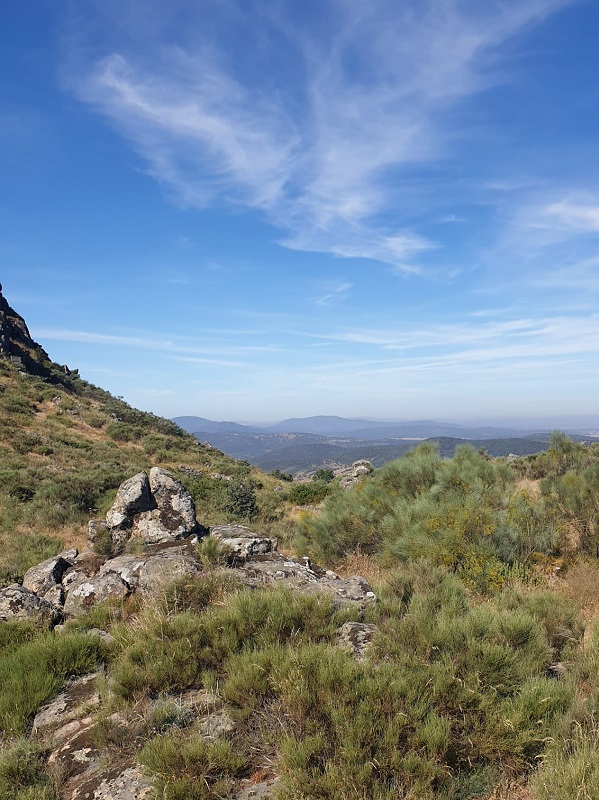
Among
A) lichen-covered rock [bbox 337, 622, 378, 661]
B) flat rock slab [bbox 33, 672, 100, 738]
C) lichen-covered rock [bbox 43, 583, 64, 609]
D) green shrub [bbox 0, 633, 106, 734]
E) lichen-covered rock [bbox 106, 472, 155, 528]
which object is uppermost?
lichen-covered rock [bbox 106, 472, 155, 528]

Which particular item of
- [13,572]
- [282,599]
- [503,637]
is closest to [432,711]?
[503,637]

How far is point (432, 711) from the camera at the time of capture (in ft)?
10.7

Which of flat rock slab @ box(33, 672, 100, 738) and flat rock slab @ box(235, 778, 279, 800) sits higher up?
flat rock slab @ box(235, 778, 279, 800)

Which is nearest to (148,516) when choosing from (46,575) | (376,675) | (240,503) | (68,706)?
(46,575)

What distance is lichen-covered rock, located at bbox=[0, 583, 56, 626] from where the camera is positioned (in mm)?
6070

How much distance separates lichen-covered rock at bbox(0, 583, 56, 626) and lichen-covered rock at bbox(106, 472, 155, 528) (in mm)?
3471

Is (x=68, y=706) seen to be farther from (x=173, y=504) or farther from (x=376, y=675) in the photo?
(x=173, y=504)

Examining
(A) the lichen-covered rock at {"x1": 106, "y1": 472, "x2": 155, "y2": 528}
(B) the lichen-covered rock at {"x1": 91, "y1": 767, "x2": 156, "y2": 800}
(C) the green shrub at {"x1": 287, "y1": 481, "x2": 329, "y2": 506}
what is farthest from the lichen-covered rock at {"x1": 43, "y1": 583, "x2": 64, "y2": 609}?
(C) the green shrub at {"x1": 287, "y1": 481, "x2": 329, "y2": 506}

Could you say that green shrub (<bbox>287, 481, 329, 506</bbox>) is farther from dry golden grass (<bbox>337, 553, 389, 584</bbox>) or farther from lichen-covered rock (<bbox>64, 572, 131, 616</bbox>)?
lichen-covered rock (<bbox>64, 572, 131, 616</bbox>)

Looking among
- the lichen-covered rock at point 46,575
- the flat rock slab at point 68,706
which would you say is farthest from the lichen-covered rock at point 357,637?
the lichen-covered rock at point 46,575

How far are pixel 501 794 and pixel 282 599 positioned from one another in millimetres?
2626

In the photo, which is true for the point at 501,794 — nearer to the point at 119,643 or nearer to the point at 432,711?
the point at 432,711

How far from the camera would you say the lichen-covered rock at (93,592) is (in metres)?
6.48

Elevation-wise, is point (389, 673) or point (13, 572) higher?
point (389, 673)
